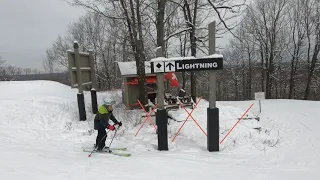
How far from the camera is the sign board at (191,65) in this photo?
21.3 feet

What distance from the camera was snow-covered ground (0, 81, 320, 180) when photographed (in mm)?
4797

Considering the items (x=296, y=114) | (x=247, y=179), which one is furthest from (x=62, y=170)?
(x=296, y=114)

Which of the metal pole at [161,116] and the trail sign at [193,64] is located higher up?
the trail sign at [193,64]

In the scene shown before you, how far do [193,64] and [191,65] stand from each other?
0.06 m

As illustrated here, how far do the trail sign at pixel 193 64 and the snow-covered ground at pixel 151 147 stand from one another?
7.77ft

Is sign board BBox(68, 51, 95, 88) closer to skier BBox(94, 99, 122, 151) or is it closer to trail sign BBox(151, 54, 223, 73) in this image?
skier BBox(94, 99, 122, 151)

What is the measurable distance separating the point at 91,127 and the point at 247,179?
646cm

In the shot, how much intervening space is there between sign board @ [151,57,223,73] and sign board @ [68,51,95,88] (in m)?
4.92

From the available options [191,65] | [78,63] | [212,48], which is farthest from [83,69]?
[212,48]

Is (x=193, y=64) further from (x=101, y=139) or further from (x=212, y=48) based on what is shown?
(x=101, y=139)

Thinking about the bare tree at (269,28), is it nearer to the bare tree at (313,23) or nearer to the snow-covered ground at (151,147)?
the bare tree at (313,23)

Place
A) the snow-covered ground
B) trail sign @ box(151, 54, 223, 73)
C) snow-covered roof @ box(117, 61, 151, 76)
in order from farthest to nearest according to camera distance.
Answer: snow-covered roof @ box(117, 61, 151, 76)
trail sign @ box(151, 54, 223, 73)
the snow-covered ground

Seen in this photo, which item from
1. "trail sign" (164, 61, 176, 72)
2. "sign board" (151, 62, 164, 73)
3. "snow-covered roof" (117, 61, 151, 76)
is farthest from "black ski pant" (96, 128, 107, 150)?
"snow-covered roof" (117, 61, 151, 76)

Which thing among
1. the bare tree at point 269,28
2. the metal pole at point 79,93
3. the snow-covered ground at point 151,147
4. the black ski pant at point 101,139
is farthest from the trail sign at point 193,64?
the bare tree at point 269,28
